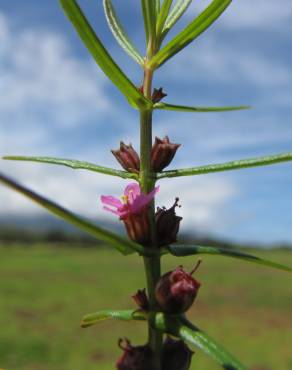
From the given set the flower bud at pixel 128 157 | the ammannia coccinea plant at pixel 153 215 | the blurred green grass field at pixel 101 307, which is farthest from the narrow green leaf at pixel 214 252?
the blurred green grass field at pixel 101 307

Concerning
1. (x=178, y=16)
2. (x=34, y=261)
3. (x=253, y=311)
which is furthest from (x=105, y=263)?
(x=178, y=16)

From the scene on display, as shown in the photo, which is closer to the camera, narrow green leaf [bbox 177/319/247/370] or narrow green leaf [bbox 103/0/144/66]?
narrow green leaf [bbox 177/319/247/370]

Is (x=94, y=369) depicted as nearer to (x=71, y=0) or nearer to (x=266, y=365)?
(x=266, y=365)

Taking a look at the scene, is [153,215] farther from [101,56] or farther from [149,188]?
[101,56]

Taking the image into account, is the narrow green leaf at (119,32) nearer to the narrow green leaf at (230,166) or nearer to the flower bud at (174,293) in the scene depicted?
the narrow green leaf at (230,166)

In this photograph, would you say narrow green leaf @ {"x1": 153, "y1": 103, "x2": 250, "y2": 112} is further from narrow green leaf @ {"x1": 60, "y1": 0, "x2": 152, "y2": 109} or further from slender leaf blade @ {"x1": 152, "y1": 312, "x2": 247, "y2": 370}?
slender leaf blade @ {"x1": 152, "y1": 312, "x2": 247, "y2": 370}

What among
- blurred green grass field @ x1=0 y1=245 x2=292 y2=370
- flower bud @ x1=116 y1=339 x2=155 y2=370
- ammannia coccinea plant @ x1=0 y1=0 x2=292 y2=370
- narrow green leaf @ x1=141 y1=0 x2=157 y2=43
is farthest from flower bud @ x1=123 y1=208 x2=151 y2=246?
blurred green grass field @ x1=0 y1=245 x2=292 y2=370

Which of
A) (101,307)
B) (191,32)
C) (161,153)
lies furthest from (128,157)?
(101,307)
